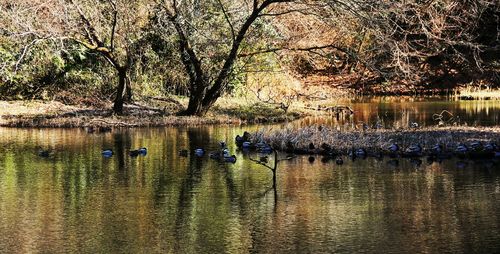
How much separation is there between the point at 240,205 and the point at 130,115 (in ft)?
54.8

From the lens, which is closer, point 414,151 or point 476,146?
point 476,146

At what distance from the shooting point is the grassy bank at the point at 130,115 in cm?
2961

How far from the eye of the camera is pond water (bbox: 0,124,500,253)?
12.0m

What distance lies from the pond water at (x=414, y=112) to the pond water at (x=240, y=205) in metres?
7.56

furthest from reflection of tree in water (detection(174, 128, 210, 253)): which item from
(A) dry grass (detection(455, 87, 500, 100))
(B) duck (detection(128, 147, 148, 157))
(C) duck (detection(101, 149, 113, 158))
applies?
(A) dry grass (detection(455, 87, 500, 100))

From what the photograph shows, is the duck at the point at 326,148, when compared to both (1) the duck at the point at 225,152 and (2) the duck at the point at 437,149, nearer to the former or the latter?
(1) the duck at the point at 225,152

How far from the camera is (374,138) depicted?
2203 cm

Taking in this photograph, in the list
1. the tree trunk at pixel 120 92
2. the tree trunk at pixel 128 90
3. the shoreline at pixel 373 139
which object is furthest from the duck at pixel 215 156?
the tree trunk at pixel 128 90

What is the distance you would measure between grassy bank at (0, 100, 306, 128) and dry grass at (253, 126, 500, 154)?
23.1 ft

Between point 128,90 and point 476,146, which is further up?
point 128,90

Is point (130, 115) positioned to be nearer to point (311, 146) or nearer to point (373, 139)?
point (311, 146)

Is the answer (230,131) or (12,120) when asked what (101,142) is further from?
(12,120)

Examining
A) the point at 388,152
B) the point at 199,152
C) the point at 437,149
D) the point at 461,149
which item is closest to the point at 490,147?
the point at 461,149

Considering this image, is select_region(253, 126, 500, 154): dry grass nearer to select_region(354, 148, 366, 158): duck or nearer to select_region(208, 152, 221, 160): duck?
select_region(354, 148, 366, 158): duck
